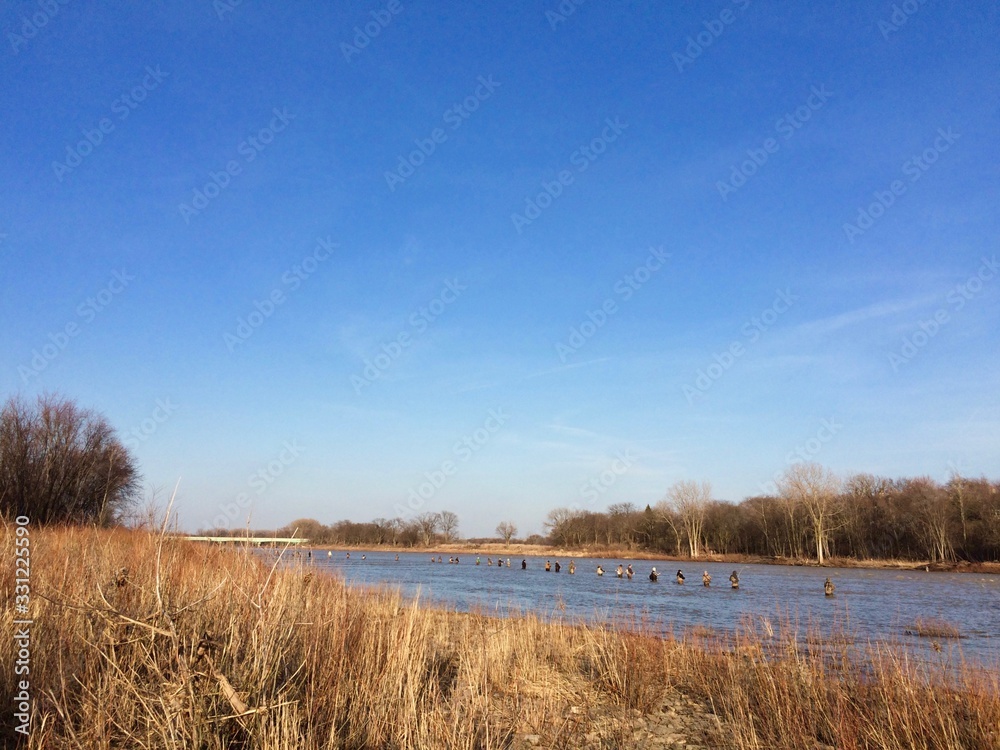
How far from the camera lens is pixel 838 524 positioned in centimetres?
6291

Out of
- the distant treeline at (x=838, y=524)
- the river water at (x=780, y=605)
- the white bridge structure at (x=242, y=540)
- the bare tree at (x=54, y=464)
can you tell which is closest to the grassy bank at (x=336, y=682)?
the white bridge structure at (x=242, y=540)

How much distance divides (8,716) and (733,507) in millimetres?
86661

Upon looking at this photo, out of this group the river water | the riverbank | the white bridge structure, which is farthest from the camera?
the riverbank

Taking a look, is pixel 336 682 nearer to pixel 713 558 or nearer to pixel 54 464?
pixel 54 464

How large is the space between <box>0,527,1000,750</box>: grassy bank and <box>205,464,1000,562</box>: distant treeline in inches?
1459

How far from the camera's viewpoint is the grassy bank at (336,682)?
Answer: 162 inches

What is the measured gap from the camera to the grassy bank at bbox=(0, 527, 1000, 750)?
412 centimetres

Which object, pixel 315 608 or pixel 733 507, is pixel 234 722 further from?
pixel 733 507

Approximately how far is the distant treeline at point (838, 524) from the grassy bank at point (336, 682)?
37.1m

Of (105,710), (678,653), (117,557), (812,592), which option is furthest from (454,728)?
(812,592)

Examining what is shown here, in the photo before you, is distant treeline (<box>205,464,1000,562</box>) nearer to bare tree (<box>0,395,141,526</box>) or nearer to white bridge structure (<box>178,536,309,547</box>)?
bare tree (<box>0,395,141,526</box>)

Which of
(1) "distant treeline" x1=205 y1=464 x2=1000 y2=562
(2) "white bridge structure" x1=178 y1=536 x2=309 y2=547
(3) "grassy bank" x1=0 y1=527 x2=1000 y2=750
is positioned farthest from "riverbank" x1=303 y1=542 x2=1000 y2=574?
(3) "grassy bank" x1=0 y1=527 x2=1000 y2=750

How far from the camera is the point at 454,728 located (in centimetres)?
520

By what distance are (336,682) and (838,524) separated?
69.1m
